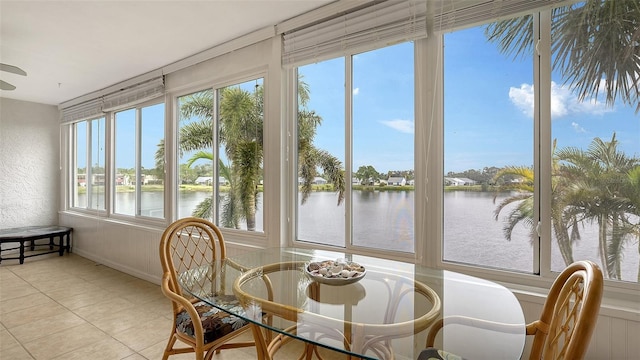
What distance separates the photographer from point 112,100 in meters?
4.12

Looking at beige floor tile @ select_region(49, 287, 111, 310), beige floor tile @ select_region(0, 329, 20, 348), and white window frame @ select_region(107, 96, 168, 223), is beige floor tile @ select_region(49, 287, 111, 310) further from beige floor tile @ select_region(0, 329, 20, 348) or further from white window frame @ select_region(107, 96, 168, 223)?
white window frame @ select_region(107, 96, 168, 223)

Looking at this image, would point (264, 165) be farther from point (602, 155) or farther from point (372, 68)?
point (602, 155)

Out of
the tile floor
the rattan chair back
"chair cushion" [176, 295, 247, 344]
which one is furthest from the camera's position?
the tile floor

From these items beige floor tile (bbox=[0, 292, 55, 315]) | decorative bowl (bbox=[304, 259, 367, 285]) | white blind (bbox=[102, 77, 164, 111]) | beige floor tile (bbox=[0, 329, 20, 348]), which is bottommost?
beige floor tile (bbox=[0, 329, 20, 348])

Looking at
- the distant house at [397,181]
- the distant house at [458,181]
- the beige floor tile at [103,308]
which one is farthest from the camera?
the beige floor tile at [103,308]

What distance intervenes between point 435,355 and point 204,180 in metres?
2.83

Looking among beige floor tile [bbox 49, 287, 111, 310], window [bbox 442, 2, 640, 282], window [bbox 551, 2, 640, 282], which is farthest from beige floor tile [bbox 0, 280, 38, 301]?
window [bbox 551, 2, 640, 282]

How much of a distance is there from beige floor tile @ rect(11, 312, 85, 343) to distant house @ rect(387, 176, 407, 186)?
2.86 metres

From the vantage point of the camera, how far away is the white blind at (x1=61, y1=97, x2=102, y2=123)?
4.43m

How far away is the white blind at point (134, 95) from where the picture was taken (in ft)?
11.6

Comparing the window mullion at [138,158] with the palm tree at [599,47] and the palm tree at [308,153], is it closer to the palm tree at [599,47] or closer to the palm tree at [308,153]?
the palm tree at [308,153]

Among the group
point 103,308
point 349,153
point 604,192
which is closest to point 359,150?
point 349,153

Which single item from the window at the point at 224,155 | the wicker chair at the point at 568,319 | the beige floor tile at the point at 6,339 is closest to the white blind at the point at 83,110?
the window at the point at 224,155

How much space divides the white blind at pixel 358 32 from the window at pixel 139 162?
86.2 inches
